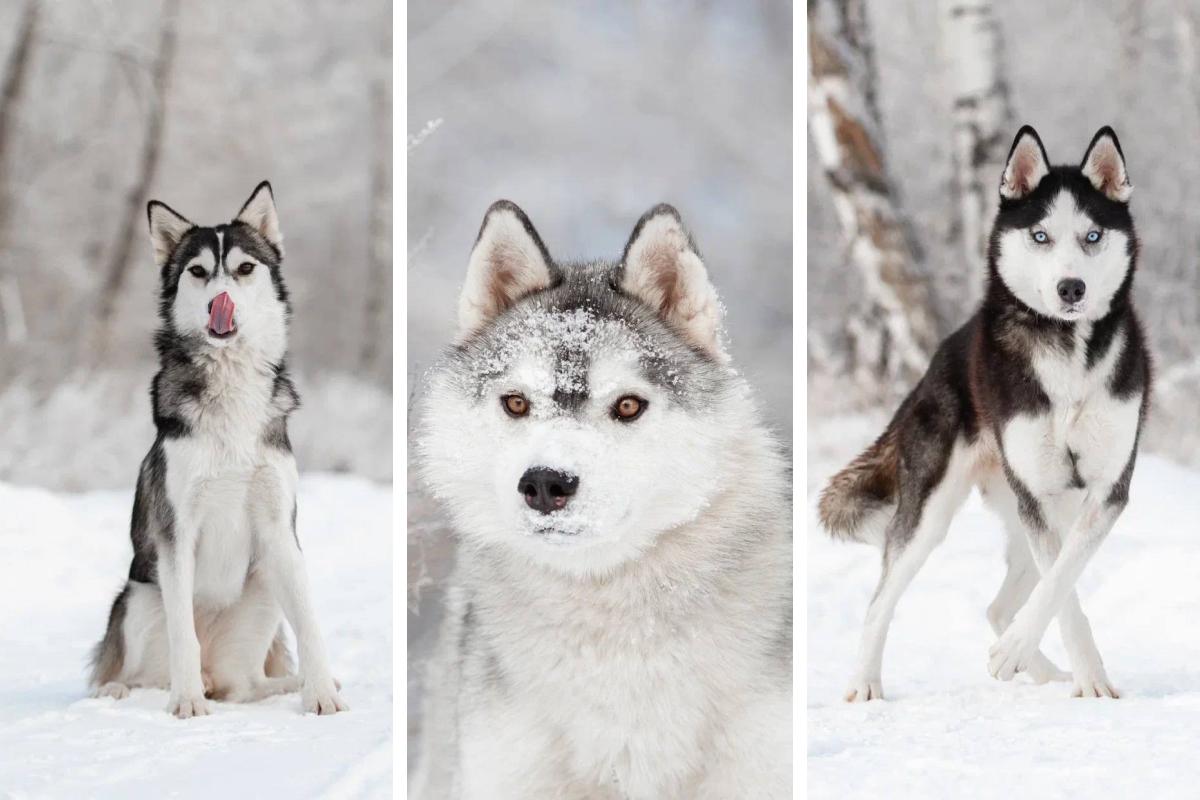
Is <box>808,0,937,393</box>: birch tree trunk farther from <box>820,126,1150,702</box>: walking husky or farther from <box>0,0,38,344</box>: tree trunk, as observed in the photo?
<box>0,0,38,344</box>: tree trunk

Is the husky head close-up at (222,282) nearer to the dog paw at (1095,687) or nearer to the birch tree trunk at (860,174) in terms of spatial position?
the birch tree trunk at (860,174)

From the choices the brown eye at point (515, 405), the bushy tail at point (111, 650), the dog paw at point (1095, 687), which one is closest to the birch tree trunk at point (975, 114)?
the dog paw at point (1095, 687)

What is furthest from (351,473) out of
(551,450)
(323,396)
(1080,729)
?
(1080,729)

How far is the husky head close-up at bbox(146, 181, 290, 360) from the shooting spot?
2.45 m

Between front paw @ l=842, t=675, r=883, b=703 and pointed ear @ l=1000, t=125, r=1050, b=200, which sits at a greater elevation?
pointed ear @ l=1000, t=125, r=1050, b=200

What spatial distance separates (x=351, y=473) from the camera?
263 cm

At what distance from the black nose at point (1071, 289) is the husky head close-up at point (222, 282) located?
5.65ft

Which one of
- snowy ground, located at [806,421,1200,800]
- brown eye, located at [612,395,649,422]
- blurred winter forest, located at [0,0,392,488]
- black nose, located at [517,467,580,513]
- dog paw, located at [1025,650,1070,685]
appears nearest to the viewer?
black nose, located at [517,467,580,513]

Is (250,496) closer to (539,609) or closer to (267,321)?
(267,321)

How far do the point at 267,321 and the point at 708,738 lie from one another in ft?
4.39

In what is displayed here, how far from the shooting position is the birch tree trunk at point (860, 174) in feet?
8.66

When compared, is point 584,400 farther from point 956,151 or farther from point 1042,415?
point 956,151

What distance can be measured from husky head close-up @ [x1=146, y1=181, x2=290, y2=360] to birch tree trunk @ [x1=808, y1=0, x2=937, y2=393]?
4.37 ft

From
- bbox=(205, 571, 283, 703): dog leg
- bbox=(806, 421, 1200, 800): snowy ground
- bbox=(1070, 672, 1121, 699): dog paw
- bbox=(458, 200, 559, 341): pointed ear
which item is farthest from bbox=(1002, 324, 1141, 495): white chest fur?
bbox=(205, 571, 283, 703): dog leg
